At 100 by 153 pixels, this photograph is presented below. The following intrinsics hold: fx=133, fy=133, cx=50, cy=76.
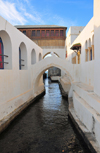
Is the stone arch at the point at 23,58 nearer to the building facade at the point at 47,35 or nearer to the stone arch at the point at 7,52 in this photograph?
the stone arch at the point at 7,52

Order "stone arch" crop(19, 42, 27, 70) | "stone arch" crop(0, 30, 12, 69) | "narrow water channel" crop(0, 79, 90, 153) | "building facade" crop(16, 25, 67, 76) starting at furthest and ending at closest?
"building facade" crop(16, 25, 67, 76)
"stone arch" crop(19, 42, 27, 70)
"stone arch" crop(0, 30, 12, 69)
"narrow water channel" crop(0, 79, 90, 153)

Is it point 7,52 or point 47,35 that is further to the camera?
point 47,35

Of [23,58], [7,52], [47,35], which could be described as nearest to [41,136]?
[7,52]

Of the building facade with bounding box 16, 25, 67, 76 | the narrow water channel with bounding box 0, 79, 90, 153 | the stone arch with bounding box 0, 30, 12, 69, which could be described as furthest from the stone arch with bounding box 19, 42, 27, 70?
the building facade with bounding box 16, 25, 67, 76

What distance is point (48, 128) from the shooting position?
654cm

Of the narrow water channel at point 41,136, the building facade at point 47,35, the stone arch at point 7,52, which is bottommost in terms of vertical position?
the narrow water channel at point 41,136

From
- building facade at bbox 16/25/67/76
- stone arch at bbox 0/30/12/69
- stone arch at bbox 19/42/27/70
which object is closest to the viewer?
stone arch at bbox 0/30/12/69

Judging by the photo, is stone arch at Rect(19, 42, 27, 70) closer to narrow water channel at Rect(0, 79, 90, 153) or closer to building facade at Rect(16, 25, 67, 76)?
narrow water channel at Rect(0, 79, 90, 153)

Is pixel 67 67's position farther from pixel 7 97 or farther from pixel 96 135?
pixel 96 135

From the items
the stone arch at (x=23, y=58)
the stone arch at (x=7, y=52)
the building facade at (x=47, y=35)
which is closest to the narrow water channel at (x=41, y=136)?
the stone arch at (x=7, y=52)

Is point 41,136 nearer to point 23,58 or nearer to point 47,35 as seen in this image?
point 23,58

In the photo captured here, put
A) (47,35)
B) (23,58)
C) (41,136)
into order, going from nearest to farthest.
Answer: (41,136) < (23,58) < (47,35)

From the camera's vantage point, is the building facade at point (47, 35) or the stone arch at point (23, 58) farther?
the building facade at point (47, 35)

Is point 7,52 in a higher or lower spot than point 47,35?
lower
